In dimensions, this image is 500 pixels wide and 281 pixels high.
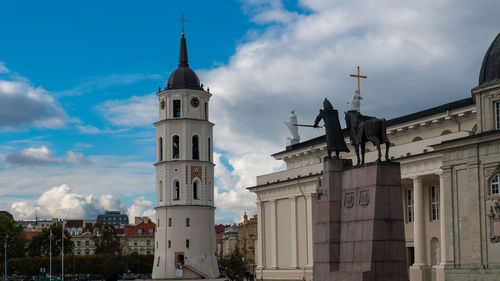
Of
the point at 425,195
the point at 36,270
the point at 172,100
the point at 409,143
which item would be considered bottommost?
the point at 36,270

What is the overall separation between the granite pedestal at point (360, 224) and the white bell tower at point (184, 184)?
73.7 m

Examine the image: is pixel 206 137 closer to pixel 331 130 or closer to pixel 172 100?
pixel 172 100

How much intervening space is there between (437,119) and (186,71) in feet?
175

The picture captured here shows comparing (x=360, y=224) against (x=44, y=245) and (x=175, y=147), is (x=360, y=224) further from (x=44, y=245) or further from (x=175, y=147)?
(x=44, y=245)

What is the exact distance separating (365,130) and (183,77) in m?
78.6

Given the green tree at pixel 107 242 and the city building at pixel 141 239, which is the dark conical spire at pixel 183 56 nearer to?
the green tree at pixel 107 242

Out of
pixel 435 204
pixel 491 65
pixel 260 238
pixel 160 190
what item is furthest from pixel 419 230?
pixel 160 190

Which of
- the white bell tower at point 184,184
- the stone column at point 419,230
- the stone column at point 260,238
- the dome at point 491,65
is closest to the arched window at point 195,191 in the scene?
the white bell tower at point 184,184

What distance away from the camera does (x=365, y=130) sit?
3275 centimetres

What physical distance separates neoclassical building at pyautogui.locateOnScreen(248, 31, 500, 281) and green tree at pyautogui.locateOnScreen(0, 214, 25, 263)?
81522 mm

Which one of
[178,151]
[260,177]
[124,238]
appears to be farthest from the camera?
[124,238]

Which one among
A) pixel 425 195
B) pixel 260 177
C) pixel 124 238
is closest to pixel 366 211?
pixel 425 195

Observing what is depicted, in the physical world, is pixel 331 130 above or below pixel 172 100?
below

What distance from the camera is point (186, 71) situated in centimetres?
11050
